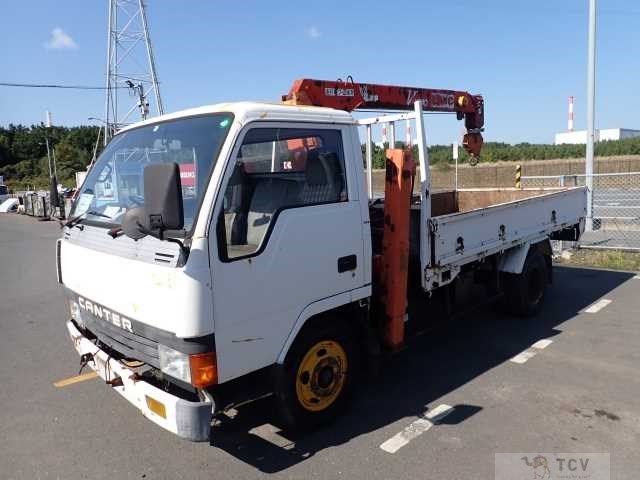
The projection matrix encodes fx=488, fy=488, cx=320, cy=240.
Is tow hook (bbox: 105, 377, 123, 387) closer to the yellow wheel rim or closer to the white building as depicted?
the yellow wheel rim

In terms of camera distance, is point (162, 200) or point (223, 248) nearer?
point (162, 200)

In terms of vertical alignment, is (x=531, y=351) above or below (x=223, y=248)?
below

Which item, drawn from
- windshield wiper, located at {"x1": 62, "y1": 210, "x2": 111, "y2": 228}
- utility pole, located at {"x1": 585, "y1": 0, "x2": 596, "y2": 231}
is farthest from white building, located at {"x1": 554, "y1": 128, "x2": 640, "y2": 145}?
windshield wiper, located at {"x1": 62, "y1": 210, "x2": 111, "y2": 228}

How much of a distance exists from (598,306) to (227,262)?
565 cm

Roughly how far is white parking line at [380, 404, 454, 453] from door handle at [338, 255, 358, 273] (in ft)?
4.05

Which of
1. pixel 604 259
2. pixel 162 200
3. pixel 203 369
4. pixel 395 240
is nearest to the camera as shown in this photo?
pixel 162 200

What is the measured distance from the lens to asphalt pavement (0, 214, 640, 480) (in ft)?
10.4

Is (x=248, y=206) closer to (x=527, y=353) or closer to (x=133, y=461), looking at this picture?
(x=133, y=461)

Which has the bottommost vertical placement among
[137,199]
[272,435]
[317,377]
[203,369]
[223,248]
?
[272,435]

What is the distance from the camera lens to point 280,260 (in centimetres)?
307

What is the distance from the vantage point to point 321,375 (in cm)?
350

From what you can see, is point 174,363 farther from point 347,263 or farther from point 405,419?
point 405,419

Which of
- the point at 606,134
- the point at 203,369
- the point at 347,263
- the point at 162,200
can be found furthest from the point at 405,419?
the point at 606,134

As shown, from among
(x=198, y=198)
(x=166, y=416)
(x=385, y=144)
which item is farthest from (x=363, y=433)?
(x=385, y=144)
